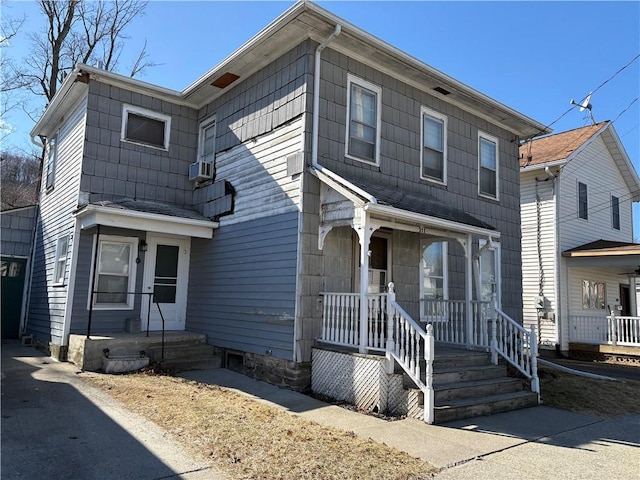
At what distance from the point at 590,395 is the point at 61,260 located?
10819 mm

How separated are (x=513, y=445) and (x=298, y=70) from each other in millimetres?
6615

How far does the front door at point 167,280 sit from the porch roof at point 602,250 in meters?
12.6

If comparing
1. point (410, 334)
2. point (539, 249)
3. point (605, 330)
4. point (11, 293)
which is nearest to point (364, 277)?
point (410, 334)

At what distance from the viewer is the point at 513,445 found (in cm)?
548

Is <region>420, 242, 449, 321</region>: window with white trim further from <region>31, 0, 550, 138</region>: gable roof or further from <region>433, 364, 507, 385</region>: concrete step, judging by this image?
<region>31, 0, 550, 138</region>: gable roof

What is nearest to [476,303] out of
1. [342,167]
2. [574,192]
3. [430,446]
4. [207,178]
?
[342,167]

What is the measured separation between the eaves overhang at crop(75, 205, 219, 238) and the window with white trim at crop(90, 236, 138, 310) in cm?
76

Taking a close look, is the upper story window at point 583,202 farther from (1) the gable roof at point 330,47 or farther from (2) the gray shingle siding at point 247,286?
(2) the gray shingle siding at point 247,286

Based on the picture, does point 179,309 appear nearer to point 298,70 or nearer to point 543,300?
point 298,70

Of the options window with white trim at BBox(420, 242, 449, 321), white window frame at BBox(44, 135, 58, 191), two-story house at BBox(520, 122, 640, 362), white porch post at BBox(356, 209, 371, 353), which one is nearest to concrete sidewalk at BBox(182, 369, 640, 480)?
white porch post at BBox(356, 209, 371, 353)

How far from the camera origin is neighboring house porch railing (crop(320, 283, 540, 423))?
649cm

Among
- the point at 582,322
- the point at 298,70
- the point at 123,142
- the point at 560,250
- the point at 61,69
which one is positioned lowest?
the point at 582,322

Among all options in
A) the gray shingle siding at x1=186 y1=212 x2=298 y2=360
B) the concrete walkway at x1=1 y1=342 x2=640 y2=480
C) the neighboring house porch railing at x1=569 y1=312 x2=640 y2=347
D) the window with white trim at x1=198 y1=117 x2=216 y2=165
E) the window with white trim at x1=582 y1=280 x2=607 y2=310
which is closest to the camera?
the concrete walkway at x1=1 y1=342 x2=640 y2=480

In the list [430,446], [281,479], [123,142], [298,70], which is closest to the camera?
[281,479]
